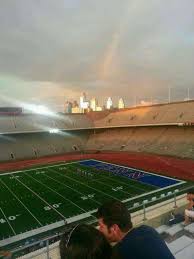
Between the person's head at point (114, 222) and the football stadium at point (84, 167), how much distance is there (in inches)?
35.8

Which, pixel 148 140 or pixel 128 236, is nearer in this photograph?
pixel 128 236

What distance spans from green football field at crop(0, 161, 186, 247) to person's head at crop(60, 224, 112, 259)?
1106 cm

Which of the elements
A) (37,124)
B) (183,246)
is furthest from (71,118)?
(183,246)

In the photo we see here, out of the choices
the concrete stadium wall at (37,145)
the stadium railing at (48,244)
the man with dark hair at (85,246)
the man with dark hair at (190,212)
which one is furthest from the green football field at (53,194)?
the concrete stadium wall at (37,145)

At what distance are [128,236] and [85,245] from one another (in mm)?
756

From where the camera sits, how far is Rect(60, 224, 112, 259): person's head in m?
1.92

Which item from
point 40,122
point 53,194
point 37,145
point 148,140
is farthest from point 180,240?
point 40,122

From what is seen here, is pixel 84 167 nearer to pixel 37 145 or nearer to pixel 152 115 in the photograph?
pixel 37 145

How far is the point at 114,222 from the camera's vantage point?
2838mm

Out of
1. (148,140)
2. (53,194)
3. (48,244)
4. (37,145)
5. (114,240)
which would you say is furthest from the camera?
(37,145)

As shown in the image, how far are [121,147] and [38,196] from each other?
2400 centimetres

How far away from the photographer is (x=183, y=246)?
461 cm

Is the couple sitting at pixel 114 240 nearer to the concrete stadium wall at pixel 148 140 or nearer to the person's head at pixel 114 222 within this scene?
the person's head at pixel 114 222

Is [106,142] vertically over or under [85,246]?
under
